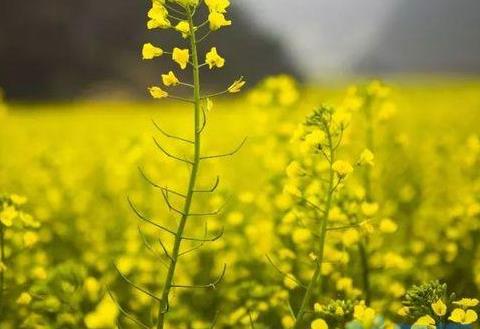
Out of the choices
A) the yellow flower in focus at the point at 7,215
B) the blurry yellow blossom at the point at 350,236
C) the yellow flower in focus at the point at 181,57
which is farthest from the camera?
the blurry yellow blossom at the point at 350,236

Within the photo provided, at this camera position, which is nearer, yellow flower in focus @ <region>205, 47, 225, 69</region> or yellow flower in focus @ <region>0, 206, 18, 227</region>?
yellow flower in focus @ <region>205, 47, 225, 69</region>

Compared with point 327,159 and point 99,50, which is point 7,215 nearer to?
point 327,159

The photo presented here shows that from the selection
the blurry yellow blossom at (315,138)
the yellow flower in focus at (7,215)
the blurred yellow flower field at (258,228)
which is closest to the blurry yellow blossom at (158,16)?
the blurred yellow flower field at (258,228)

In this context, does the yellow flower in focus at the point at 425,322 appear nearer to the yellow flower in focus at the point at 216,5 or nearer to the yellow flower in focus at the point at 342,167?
the yellow flower in focus at the point at 342,167

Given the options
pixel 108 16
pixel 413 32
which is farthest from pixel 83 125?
pixel 413 32

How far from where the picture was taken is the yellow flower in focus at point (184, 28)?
6.51 ft

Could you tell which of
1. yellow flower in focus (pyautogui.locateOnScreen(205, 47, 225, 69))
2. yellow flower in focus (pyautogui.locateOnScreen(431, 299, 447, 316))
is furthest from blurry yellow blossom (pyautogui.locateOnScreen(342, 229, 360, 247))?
yellow flower in focus (pyautogui.locateOnScreen(205, 47, 225, 69))

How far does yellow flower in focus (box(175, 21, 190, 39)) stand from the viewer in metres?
1.98

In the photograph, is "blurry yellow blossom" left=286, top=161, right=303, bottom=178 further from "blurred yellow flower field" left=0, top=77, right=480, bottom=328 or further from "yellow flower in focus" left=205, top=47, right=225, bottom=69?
"yellow flower in focus" left=205, top=47, right=225, bottom=69

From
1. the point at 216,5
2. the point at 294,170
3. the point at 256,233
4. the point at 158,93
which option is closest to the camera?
the point at 158,93

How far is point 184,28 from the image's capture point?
6.55 feet

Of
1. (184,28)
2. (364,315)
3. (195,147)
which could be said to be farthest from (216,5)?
(364,315)

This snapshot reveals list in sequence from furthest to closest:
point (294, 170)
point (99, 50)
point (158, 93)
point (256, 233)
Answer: point (99, 50) → point (256, 233) → point (294, 170) → point (158, 93)

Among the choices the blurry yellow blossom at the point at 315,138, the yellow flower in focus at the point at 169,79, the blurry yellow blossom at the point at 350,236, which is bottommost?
the blurry yellow blossom at the point at 350,236
